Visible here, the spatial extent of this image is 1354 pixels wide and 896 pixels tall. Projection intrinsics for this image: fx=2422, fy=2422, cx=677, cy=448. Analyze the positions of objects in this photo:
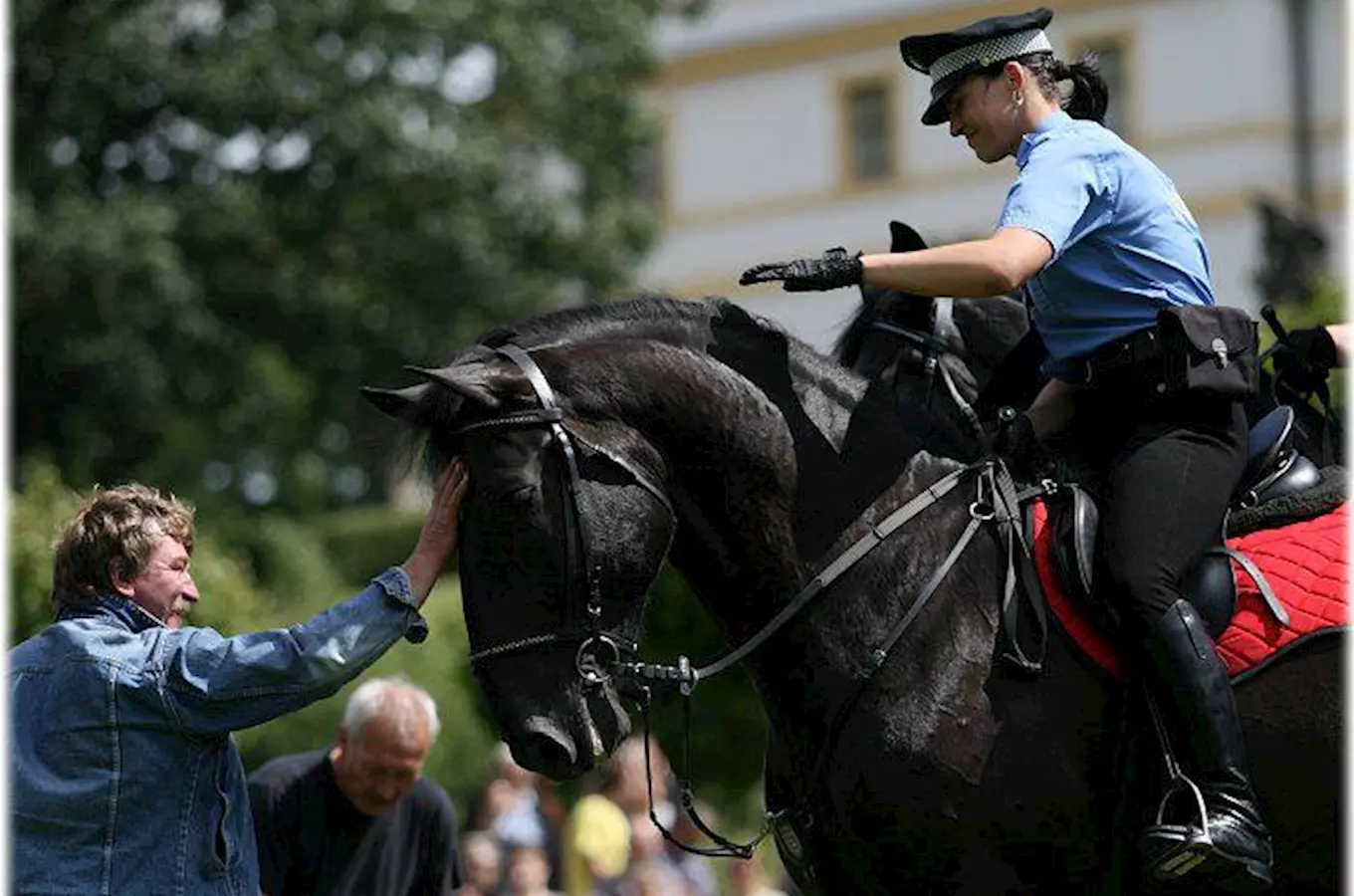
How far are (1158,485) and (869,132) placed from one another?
38.4 m

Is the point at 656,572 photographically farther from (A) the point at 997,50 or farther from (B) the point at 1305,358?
(B) the point at 1305,358

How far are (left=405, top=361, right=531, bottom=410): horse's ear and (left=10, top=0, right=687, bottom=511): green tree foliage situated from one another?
20541mm

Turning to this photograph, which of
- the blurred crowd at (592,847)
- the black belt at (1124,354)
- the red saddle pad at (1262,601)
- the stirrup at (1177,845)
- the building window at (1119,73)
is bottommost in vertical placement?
the building window at (1119,73)

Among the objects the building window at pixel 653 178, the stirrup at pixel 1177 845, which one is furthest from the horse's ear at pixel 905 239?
the building window at pixel 653 178

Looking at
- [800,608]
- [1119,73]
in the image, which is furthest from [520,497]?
[1119,73]

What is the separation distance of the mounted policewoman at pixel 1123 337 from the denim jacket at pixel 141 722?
4.30 ft

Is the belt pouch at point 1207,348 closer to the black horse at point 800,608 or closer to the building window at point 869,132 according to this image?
the black horse at point 800,608

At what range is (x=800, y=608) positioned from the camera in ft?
18.8

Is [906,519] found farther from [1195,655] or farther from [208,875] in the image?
[208,875]

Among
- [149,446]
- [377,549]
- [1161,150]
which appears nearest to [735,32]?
Result: [1161,150]

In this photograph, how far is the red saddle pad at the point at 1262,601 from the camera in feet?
18.8

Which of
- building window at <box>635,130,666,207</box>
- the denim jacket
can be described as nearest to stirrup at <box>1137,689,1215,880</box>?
the denim jacket

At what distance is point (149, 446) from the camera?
2844cm

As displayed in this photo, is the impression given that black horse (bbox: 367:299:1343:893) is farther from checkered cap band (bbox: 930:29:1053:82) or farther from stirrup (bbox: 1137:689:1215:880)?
checkered cap band (bbox: 930:29:1053:82)
